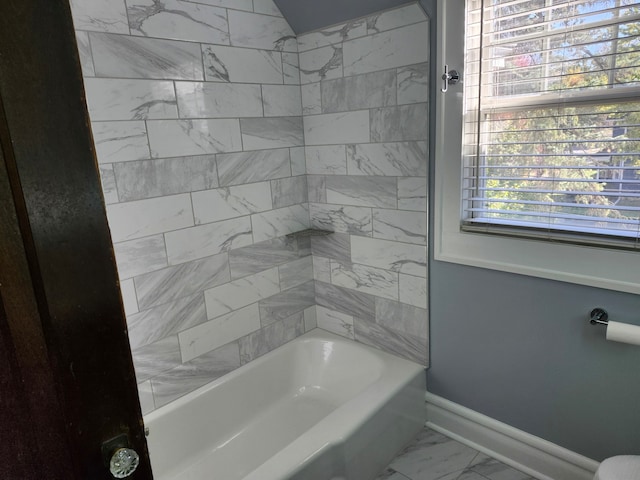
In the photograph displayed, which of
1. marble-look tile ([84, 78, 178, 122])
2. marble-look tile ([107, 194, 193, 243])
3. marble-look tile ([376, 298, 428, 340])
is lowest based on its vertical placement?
marble-look tile ([376, 298, 428, 340])

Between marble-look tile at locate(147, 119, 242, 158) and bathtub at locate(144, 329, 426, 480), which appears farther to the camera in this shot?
marble-look tile at locate(147, 119, 242, 158)

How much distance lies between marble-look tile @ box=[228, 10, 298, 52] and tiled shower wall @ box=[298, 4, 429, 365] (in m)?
0.09

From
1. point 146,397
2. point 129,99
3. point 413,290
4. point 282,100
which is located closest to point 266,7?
point 282,100

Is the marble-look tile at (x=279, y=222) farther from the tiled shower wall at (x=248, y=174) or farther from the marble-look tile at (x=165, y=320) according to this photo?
the marble-look tile at (x=165, y=320)

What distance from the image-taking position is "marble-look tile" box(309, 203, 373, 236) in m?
2.30

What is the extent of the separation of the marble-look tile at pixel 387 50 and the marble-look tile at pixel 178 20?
0.62m

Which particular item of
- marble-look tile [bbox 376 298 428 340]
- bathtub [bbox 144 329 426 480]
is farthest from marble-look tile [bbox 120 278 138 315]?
marble-look tile [bbox 376 298 428 340]

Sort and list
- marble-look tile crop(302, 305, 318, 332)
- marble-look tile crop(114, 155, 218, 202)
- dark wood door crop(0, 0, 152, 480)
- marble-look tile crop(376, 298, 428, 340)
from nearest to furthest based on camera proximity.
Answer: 1. dark wood door crop(0, 0, 152, 480)
2. marble-look tile crop(114, 155, 218, 202)
3. marble-look tile crop(376, 298, 428, 340)
4. marble-look tile crop(302, 305, 318, 332)

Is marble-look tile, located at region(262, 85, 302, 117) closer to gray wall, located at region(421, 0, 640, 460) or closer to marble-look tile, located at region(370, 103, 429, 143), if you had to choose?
marble-look tile, located at region(370, 103, 429, 143)

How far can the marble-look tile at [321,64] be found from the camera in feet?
7.29

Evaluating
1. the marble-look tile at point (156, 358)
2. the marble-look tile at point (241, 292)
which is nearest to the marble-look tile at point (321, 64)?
the marble-look tile at point (241, 292)

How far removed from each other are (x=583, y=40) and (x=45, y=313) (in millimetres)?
1745

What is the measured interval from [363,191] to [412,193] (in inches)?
11.4

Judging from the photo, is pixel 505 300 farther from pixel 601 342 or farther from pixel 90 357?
pixel 90 357
